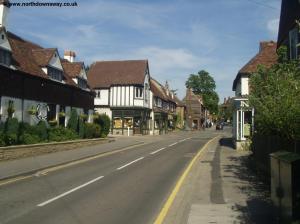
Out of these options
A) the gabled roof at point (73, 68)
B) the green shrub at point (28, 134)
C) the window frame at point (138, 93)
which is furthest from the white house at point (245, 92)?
the window frame at point (138, 93)

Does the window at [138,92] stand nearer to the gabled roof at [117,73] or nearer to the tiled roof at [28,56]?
the gabled roof at [117,73]

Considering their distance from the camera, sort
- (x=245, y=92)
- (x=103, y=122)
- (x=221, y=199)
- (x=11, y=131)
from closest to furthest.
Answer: (x=221, y=199)
(x=11, y=131)
(x=245, y=92)
(x=103, y=122)

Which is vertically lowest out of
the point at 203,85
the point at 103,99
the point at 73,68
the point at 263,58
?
the point at 103,99

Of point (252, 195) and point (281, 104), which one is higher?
point (281, 104)

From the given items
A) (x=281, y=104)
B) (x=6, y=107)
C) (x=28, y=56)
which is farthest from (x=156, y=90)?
(x=281, y=104)

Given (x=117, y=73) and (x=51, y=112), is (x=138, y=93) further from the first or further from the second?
(x=51, y=112)

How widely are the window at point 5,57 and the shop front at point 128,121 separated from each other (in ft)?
95.0

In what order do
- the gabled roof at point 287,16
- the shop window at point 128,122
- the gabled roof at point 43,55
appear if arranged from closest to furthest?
the gabled roof at point 287,16 → the gabled roof at point 43,55 → the shop window at point 128,122

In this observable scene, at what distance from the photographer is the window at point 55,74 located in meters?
32.5

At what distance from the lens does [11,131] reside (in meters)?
23.4

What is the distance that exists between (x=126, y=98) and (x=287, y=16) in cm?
3237

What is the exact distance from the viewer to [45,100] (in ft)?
101

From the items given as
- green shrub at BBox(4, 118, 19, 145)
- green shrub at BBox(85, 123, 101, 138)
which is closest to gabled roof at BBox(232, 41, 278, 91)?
green shrub at BBox(85, 123, 101, 138)

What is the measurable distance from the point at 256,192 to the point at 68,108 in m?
24.4
